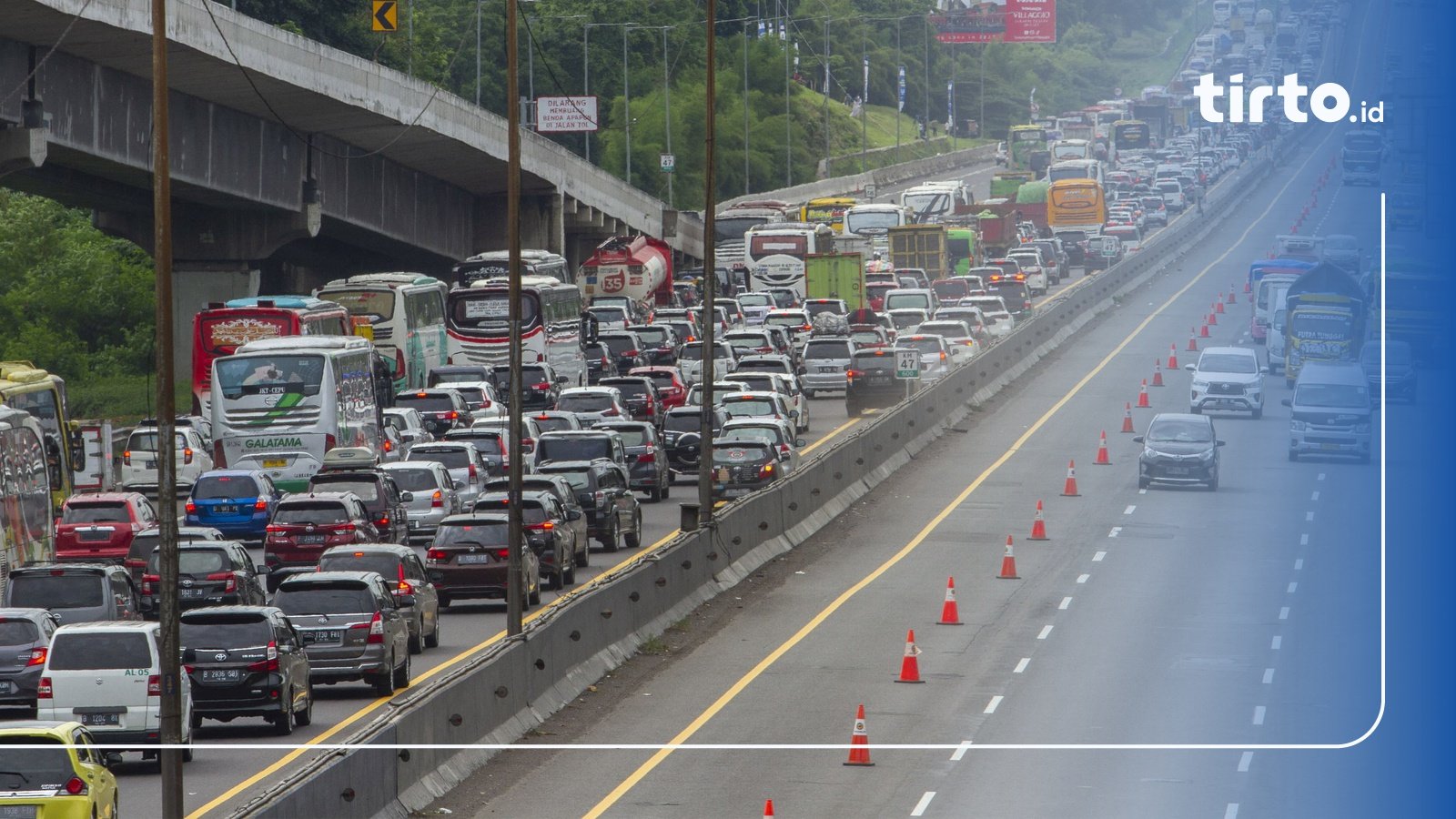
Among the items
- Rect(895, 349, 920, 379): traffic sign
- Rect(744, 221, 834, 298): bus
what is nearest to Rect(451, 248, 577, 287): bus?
Rect(895, 349, 920, 379): traffic sign

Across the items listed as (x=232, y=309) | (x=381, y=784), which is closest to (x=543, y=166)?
(x=232, y=309)

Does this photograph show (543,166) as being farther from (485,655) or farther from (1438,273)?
(485,655)

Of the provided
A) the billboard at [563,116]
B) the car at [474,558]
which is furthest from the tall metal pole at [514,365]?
the billboard at [563,116]

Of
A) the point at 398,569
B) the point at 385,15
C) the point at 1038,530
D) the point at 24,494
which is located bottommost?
the point at 1038,530

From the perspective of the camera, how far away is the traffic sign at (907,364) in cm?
5834

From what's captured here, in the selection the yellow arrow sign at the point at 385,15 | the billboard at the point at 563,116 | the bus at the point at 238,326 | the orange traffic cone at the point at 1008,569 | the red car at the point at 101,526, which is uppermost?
the billboard at the point at 563,116

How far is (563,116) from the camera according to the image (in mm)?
88000

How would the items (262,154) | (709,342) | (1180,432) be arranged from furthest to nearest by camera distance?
1. (262,154)
2. (1180,432)
3. (709,342)

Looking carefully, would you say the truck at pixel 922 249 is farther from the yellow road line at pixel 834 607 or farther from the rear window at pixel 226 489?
the rear window at pixel 226 489

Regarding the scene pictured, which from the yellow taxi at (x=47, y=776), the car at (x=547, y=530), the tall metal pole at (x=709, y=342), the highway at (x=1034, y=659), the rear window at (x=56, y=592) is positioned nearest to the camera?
the yellow taxi at (x=47, y=776)

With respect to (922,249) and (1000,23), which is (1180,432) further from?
(1000,23)

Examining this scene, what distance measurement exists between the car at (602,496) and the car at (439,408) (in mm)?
11601

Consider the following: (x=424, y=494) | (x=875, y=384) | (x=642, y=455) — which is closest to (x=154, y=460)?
(x=424, y=494)

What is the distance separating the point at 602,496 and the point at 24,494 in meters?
9.39
